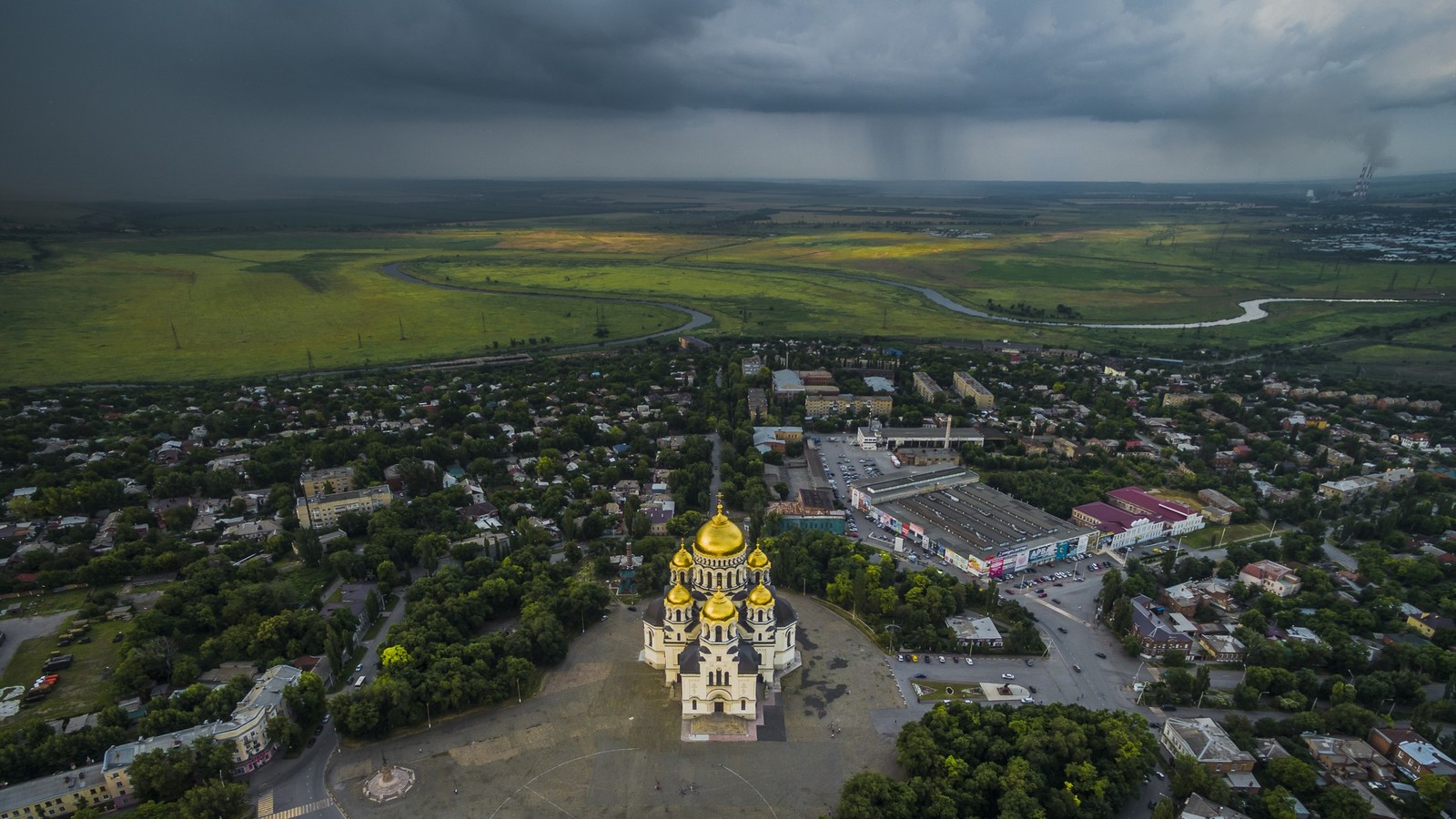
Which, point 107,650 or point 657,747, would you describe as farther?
point 107,650

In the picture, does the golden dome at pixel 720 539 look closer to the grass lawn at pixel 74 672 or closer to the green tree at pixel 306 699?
the green tree at pixel 306 699

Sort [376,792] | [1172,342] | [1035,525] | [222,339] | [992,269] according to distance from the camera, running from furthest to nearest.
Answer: [992,269], [1172,342], [222,339], [1035,525], [376,792]

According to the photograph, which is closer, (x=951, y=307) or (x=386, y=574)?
(x=386, y=574)

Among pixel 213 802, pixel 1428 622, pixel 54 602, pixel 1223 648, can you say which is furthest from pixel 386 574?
pixel 1428 622

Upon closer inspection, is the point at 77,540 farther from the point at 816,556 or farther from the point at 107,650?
the point at 816,556

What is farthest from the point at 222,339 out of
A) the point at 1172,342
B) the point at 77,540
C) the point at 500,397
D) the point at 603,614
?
the point at 1172,342

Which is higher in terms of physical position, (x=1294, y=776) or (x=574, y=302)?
(x=574, y=302)

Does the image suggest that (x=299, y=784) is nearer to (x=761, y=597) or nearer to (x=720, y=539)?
(x=720, y=539)
